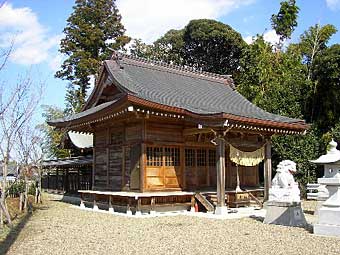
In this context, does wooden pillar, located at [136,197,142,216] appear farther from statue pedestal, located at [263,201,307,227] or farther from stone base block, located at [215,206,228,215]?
statue pedestal, located at [263,201,307,227]

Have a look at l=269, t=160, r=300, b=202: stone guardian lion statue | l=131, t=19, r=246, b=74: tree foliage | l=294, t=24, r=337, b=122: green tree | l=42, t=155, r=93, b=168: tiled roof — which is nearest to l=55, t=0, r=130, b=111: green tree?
l=131, t=19, r=246, b=74: tree foliage

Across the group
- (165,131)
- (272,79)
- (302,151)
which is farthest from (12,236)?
(272,79)

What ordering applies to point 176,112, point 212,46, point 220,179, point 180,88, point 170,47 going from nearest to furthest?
1. point 220,179
2. point 176,112
3. point 180,88
4. point 212,46
5. point 170,47

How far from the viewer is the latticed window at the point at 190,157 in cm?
1456

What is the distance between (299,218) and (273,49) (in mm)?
21111

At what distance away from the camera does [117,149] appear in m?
15.0

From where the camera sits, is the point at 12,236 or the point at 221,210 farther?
the point at 221,210

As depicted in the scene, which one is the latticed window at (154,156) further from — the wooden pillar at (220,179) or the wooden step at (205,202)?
the wooden pillar at (220,179)

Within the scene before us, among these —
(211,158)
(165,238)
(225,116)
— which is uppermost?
(225,116)

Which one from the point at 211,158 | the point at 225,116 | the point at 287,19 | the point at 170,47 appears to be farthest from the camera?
the point at 170,47

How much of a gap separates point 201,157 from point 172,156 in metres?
1.40

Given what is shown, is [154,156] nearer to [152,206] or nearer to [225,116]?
[152,206]

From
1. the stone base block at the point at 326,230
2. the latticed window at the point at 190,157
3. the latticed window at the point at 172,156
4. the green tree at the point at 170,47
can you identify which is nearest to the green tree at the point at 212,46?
the green tree at the point at 170,47

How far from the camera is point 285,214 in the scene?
1038cm
